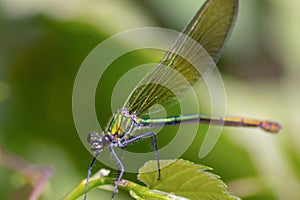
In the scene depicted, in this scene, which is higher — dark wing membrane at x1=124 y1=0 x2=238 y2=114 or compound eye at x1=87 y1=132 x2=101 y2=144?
dark wing membrane at x1=124 y1=0 x2=238 y2=114

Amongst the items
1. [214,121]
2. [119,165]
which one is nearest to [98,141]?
[119,165]

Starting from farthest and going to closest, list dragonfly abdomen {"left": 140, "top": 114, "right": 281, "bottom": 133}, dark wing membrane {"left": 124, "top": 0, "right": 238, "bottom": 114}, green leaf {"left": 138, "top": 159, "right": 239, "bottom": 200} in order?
dragonfly abdomen {"left": 140, "top": 114, "right": 281, "bottom": 133} → dark wing membrane {"left": 124, "top": 0, "right": 238, "bottom": 114} → green leaf {"left": 138, "top": 159, "right": 239, "bottom": 200}

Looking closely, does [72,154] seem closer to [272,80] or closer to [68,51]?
[68,51]

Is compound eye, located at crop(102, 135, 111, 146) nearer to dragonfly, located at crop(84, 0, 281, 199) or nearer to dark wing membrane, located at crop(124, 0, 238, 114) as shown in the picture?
dragonfly, located at crop(84, 0, 281, 199)

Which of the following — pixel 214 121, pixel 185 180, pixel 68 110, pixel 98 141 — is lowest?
pixel 185 180

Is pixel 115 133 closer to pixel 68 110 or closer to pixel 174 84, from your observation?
pixel 174 84

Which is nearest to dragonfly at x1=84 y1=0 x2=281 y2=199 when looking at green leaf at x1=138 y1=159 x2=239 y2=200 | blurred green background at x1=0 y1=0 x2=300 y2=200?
green leaf at x1=138 y1=159 x2=239 y2=200

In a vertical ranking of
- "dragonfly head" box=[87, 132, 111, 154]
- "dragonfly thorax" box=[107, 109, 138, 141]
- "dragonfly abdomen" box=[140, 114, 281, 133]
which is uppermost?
"dragonfly abdomen" box=[140, 114, 281, 133]

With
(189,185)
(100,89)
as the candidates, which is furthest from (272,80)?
(189,185)
